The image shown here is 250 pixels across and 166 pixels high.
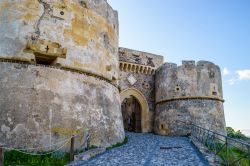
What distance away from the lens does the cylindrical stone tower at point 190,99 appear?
1537 cm

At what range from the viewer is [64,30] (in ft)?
30.9

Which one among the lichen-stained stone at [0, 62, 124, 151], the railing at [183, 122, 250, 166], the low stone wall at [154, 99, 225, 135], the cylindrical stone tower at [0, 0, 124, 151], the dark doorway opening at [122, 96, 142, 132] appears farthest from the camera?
the dark doorway opening at [122, 96, 142, 132]

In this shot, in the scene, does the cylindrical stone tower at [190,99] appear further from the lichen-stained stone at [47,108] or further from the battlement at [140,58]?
the lichen-stained stone at [47,108]

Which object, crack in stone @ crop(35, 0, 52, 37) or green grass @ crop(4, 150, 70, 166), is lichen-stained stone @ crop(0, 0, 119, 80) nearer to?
crack in stone @ crop(35, 0, 52, 37)

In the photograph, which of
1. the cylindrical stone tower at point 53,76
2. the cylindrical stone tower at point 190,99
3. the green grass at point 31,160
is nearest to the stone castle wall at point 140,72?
the cylindrical stone tower at point 190,99

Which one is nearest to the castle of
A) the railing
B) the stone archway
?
the railing

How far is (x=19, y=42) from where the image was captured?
8.62m

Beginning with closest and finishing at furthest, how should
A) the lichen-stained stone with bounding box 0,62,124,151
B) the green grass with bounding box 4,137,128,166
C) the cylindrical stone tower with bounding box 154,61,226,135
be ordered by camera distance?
the green grass with bounding box 4,137,128,166 → the lichen-stained stone with bounding box 0,62,124,151 → the cylindrical stone tower with bounding box 154,61,226,135

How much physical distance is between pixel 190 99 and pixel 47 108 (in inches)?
388

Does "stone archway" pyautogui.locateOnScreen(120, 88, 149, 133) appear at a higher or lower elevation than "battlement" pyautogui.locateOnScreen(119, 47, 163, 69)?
lower

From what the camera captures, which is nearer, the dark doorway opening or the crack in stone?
the crack in stone

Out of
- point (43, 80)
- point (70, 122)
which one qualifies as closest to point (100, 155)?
point (70, 122)

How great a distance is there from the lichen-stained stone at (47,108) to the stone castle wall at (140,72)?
6990 millimetres

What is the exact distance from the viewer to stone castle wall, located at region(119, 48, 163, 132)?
55.3ft
